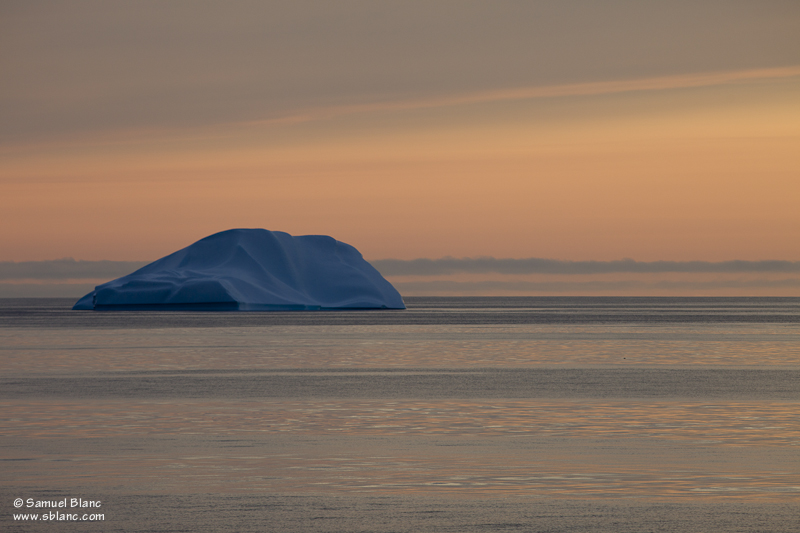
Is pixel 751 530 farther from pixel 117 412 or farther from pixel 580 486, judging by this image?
pixel 117 412

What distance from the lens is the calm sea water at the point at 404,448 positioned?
25.1 ft

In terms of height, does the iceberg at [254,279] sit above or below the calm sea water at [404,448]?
above

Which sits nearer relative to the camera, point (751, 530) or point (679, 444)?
point (751, 530)

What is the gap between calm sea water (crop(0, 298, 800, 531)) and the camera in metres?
7.65

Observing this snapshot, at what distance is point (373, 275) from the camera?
266 feet

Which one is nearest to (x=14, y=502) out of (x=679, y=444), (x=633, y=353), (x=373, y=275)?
(x=679, y=444)

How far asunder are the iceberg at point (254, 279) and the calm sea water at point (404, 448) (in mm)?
48028

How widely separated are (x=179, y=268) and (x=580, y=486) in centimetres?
7102

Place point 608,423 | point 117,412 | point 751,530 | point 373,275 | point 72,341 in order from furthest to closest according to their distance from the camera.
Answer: point 373,275, point 72,341, point 117,412, point 608,423, point 751,530
